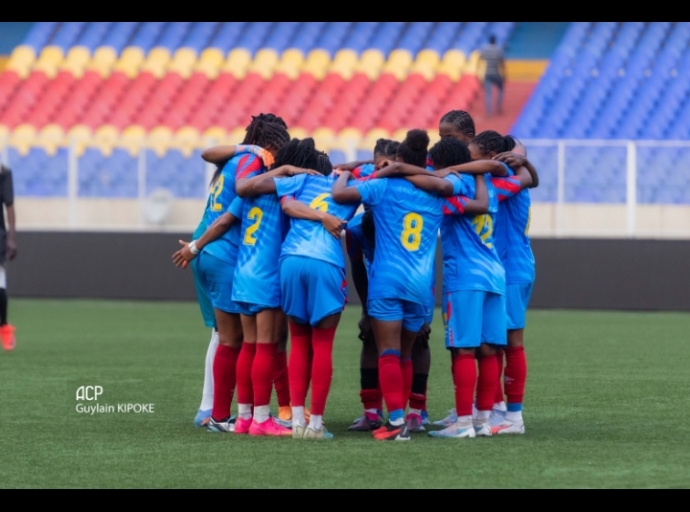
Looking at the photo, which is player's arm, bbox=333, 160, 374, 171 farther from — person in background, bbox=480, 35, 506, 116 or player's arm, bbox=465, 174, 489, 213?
person in background, bbox=480, 35, 506, 116

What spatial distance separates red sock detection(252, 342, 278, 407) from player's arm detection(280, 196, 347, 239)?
0.77 metres

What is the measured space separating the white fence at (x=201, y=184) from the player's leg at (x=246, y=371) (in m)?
10.7

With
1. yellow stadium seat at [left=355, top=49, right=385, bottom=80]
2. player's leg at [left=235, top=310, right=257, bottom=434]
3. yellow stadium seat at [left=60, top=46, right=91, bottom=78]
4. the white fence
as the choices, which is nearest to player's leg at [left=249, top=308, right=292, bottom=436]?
player's leg at [left=235, top=310, right=257, bottom=434]

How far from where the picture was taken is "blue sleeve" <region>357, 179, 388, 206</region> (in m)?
6.80

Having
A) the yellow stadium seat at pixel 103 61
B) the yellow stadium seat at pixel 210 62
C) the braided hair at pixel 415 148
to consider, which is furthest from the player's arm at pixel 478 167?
the yellow stadium seat at pixel 103 61

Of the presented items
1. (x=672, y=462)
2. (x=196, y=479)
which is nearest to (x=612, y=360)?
(x=672, y=462)

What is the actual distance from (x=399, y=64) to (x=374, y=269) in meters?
18.8

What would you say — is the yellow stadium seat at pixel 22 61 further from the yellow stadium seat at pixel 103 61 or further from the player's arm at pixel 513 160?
the player's arm at pixel 513 160

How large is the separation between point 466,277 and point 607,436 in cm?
118

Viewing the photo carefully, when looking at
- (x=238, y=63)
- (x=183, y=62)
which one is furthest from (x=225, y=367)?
(x=183, y=62)

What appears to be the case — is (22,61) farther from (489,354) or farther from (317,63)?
(489,354)

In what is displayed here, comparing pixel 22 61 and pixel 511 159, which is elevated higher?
pixel 22 61

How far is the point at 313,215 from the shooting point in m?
6.83

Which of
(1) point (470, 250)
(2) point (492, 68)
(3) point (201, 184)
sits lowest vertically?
(1) point (470, 250)
